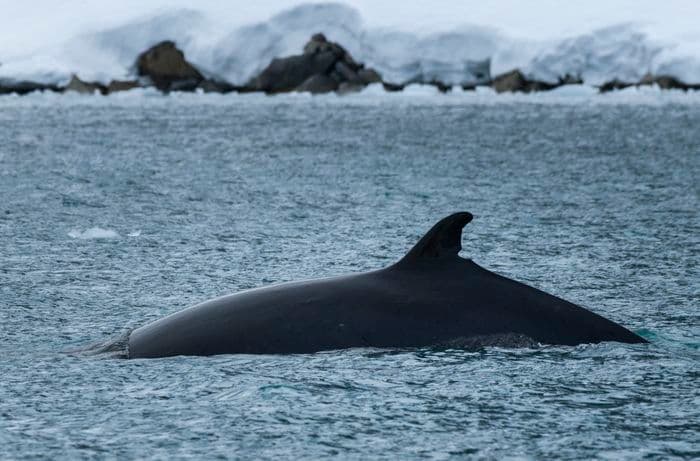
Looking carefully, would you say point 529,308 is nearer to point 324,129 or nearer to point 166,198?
point 166,198

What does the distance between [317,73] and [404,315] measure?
14248cm

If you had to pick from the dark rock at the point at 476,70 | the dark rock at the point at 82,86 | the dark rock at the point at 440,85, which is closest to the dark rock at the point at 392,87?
the dark rock at the point at 440,85

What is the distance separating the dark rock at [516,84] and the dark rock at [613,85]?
17.4ft

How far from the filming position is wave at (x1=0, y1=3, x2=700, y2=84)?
140750 millimetres

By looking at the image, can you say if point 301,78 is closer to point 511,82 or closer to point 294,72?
point 294,72

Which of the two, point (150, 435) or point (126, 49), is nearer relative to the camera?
point (150, 435)

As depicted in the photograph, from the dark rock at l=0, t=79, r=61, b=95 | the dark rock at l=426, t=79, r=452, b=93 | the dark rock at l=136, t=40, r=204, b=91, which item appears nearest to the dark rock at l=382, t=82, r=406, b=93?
the dark rock at l=426, t=79, r=452, b=93

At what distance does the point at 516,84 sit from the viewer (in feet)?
481

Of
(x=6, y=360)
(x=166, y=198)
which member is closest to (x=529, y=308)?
(x=6, y=360)

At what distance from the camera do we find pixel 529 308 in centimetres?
890

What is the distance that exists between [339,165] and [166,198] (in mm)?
10198

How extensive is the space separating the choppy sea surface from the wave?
110479 mm

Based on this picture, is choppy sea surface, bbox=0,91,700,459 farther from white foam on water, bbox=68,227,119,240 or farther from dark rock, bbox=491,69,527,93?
dark rock, bbox=491,69,527,93

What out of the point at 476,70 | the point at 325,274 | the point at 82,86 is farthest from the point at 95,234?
the point at 476,70
